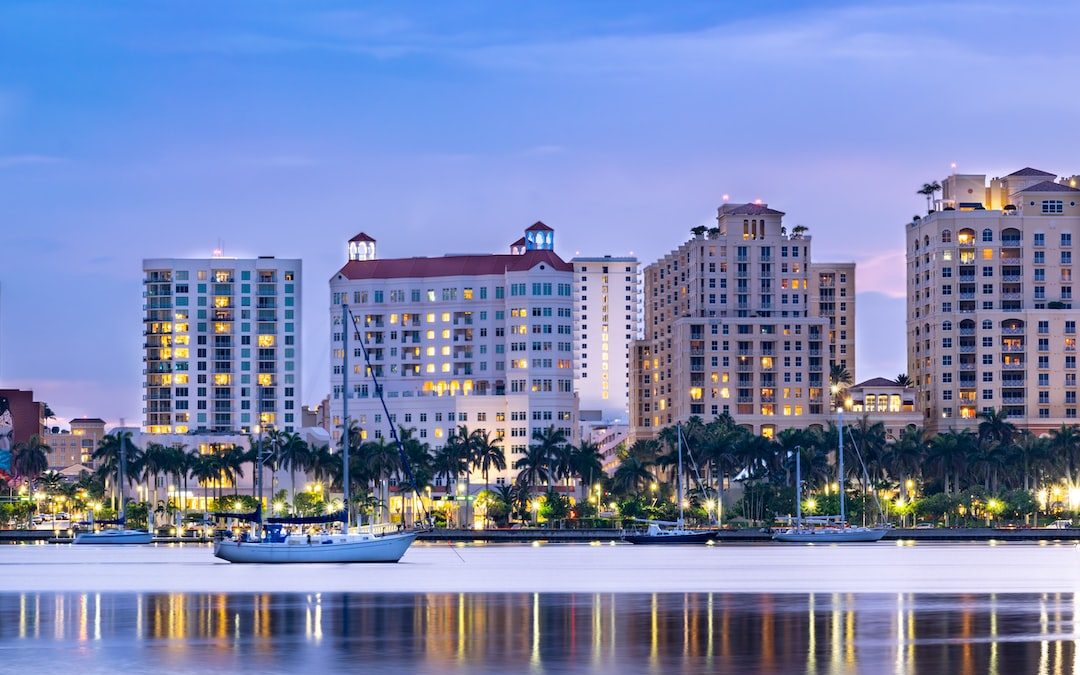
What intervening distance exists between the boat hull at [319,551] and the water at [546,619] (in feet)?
12.3

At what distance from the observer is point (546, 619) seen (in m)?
85.4

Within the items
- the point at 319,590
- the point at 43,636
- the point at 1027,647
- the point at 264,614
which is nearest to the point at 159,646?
the point at 43,636

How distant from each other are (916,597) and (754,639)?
31.1m

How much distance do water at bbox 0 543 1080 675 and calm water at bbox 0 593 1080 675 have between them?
0.14m

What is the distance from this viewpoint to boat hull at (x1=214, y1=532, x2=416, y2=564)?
151875mm

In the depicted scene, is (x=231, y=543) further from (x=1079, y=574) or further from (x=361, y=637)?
(x=361, y=637)

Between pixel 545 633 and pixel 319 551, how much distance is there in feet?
254

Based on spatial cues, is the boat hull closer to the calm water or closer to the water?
the water

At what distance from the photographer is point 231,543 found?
155875 mm

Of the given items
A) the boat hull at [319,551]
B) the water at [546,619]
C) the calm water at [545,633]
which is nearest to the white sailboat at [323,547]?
the boat hull at [319,551]

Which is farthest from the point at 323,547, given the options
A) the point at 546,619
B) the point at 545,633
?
the point at 545,633

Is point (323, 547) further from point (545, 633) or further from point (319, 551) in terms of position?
point (545, 633)

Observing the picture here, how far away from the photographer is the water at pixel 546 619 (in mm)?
66562

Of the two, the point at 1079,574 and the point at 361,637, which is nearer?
the point at 361,637
